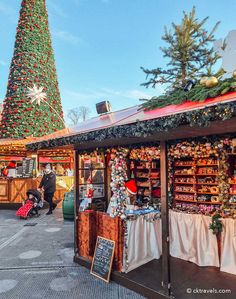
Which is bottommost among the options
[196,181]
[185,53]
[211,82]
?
[196,181]

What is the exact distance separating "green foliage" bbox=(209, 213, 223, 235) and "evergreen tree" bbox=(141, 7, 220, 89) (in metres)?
5.88

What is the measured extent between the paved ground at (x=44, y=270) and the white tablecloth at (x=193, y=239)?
1610 mm

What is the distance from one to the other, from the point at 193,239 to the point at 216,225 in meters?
0.59

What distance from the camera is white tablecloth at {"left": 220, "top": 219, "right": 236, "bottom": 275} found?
416 cm

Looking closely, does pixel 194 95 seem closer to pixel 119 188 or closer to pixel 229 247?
pixel 119 188

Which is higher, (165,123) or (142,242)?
(165,123)

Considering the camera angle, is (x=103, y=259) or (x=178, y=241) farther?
(x=178, y=241)

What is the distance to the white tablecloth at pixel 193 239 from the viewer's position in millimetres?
4480

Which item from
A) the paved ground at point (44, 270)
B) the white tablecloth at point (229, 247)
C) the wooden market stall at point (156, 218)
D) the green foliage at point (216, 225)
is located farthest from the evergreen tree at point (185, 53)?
the paved ground at point (44, 270)

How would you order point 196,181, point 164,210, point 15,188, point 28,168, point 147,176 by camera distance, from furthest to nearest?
point 28,168, point 15,188, point 147,176, point 196,181, point 164,210

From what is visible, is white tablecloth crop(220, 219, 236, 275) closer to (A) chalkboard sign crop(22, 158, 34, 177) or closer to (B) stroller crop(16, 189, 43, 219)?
(B) stroller crop(16, 189, 43, 219)

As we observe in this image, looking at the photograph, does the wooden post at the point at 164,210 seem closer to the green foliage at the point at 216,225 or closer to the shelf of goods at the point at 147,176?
the green foliage at the point at 216,225

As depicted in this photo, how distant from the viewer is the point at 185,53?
374 inches

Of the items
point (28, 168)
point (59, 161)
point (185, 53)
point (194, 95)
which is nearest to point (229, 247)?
point (194, 95)
